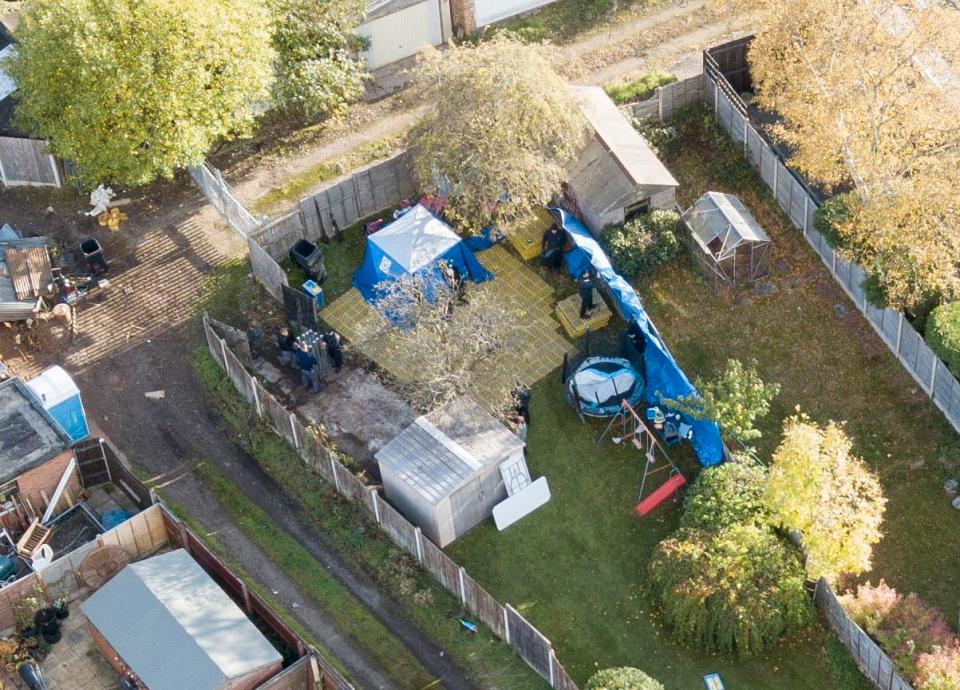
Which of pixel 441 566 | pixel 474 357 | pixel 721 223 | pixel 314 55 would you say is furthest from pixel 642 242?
pixel 314 55

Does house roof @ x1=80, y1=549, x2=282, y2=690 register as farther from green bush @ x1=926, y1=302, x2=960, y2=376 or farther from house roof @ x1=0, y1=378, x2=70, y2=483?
green bush @ x1=926, y1=302, x2=960, y2=376

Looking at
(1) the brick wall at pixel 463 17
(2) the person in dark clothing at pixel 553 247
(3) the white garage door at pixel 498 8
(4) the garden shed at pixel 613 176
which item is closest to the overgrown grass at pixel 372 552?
(2) the person in dark clothing at pixel 553 247

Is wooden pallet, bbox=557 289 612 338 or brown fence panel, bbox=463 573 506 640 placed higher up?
wooden pallet, bbox=557 289 612 338

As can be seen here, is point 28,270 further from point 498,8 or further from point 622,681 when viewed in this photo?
point 622,681

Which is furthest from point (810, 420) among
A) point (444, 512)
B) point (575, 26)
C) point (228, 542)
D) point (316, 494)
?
point (575, 26)

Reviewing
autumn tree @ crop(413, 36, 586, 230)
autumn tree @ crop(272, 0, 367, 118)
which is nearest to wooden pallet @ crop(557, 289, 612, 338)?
autumn tree @ crop(413, 36, 586, 230)

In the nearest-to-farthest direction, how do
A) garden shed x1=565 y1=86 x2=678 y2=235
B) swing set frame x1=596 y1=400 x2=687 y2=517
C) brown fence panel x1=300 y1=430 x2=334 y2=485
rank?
swing set frame x1=596 y1=400 x2=687 y2=517 < brown fence panel x1=300 y1=430 x2=334 y2=485 < garden shed x1=565 y1=86 x2=678 y2=235
